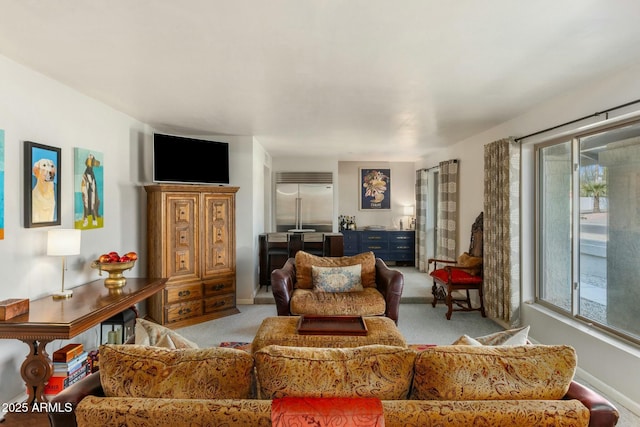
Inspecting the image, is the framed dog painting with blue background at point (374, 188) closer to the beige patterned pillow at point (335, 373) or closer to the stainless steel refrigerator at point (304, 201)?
the stainless steel refrigerator at point (304, 201)

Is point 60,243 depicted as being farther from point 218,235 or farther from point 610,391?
point 610,391

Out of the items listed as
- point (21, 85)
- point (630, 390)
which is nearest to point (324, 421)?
point (630, 390)

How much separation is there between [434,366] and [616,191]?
9.05ft

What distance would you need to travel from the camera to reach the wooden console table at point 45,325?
218cm

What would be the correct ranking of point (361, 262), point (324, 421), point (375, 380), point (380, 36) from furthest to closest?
point (361, 262)
point (380, 36)
point (375, 380)
point (324, 421)

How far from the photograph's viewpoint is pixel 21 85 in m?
2.60

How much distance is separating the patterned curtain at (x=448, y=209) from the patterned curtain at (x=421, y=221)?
36.0 inches

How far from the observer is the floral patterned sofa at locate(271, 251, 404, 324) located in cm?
369

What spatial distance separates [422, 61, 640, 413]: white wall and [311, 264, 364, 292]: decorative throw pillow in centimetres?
193

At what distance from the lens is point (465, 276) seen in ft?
15.2

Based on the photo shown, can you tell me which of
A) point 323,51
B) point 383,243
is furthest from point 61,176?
point 383,243

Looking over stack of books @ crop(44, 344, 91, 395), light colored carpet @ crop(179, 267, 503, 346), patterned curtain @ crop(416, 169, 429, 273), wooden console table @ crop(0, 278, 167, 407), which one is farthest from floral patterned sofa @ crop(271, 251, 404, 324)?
patterned curtain @ crop(416, 169, 429, 273)

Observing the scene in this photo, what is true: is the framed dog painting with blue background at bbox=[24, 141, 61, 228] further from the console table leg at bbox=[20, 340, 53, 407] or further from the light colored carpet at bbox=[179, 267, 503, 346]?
the light colored carpet at bbox=[179, 267, 503, 346]

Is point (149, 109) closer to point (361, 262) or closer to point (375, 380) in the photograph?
point (361, 262)
